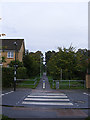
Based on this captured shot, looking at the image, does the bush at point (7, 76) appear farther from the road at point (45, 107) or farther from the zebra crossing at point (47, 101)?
the zebra crossing at point (47, 101)

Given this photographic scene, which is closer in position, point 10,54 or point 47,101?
point 47,101

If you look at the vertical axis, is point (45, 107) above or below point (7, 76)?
below

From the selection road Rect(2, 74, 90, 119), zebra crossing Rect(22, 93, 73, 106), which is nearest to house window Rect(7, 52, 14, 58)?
road Rect(2, 74, 90, 119)

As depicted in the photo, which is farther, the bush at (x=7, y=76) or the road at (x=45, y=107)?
the bush at (x=7, y=76)

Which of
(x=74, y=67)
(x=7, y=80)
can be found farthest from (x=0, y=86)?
(x=74, y=67)

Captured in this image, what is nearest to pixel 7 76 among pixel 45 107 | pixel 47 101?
pixel 47 101

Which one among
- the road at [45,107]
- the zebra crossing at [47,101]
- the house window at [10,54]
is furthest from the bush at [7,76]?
the house window at [10,54]

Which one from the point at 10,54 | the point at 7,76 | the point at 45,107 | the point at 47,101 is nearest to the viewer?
the point at 45,107

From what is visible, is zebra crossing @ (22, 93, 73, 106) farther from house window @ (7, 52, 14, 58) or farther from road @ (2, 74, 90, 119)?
house window @ (7, 52, 14, 58)

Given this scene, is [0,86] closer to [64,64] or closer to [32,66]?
[64,64]

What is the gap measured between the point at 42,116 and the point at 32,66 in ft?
81.9

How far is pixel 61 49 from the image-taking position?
88.8 feet

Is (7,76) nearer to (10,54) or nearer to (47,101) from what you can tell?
(47,101)

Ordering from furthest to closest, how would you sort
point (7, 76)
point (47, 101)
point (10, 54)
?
1. point (10, 54)
2. point (7, 76)
3. point (47, 101)
